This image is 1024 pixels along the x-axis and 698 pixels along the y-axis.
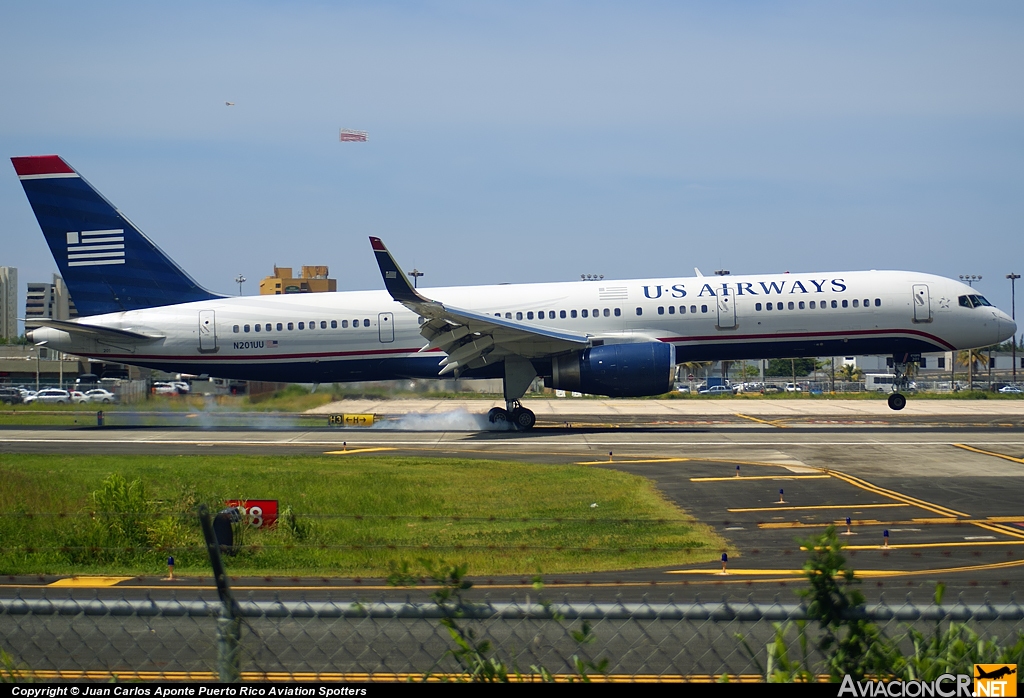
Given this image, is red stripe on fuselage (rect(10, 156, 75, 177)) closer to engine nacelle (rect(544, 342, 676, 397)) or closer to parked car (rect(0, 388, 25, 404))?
engine nacelle (rect(544, 342, 676, 397))

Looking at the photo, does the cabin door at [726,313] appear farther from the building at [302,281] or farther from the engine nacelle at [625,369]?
the building at [302,281]

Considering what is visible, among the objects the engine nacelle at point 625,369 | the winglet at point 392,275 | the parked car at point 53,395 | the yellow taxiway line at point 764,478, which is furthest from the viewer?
the parked car at point 53,395

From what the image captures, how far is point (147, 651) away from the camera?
8.09 metres

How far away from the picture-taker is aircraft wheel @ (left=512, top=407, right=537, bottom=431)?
31.5 metres

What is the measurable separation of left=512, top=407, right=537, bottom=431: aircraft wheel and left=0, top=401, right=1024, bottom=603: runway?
50 centimetres

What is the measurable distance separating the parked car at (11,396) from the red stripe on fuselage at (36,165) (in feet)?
101

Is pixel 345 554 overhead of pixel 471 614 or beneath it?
beneath

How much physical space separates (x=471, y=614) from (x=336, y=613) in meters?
0.74

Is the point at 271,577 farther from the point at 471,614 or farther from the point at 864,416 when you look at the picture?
the point at 864,416

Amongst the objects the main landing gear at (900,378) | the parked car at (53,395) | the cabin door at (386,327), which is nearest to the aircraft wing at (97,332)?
the cabin door at (386,327)

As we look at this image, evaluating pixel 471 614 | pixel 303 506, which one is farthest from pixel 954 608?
pixel 303 506

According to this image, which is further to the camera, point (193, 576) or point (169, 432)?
point (169, 432)

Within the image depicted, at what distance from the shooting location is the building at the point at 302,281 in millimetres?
126438

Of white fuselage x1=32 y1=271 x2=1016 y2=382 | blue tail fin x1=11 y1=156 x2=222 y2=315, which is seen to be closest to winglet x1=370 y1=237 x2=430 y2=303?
white fuselage x1=32 y1=271 x2=1016 y2=382
